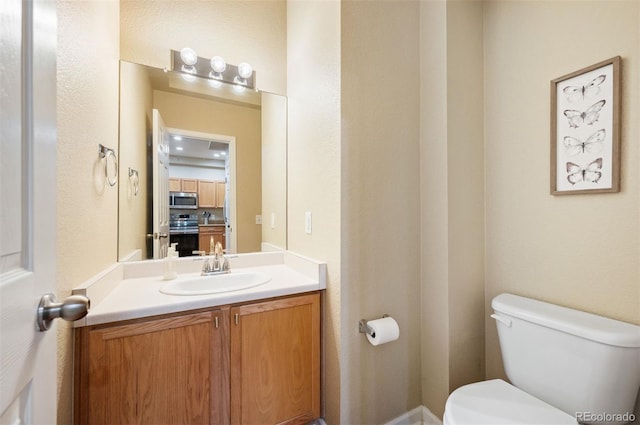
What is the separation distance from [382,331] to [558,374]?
0.70 m

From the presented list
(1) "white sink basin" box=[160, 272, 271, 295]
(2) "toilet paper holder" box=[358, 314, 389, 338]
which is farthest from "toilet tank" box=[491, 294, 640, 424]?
(1) "white sink basin" box=[160, 272, 271, 295]

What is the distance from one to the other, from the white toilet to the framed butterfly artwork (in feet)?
1.82

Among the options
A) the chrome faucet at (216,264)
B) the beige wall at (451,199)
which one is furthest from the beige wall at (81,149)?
the beige wall at (451,199)

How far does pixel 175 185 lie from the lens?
1.70m

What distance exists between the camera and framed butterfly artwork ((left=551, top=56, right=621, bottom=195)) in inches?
41.5

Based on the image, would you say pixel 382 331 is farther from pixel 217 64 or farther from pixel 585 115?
pixel 217 64

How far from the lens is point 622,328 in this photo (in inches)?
38.3

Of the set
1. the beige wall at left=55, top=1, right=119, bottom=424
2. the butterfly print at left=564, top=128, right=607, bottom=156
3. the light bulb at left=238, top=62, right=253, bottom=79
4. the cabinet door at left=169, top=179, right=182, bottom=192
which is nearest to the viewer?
the beige wall at left=55, top=1, right=119, bottom=424

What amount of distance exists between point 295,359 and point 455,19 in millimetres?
1966

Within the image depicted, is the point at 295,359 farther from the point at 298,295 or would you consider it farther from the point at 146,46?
the point at 146,46

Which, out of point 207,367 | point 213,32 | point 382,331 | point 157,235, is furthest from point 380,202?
point 213,32

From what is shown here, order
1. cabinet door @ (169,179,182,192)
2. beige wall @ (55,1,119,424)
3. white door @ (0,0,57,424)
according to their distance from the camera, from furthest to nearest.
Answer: cabinet door @ (169,179,182,192) → beige wall @ (55,1,119,424) → white door @ (0,0,57,424)

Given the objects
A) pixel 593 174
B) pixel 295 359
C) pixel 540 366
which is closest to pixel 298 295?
pixel 295 359

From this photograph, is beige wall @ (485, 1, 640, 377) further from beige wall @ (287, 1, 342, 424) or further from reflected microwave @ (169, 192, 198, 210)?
reflected microwave @ (169, 192, 198, 210)
